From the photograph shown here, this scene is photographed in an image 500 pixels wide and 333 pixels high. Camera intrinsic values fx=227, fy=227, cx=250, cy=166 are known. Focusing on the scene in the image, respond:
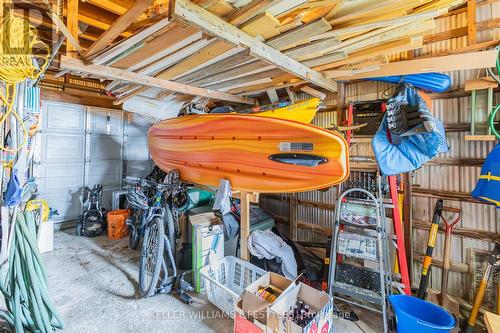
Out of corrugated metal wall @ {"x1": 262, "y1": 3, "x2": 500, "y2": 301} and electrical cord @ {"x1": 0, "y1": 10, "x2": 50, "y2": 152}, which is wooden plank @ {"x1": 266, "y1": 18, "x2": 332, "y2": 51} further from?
electrical cord @ {"x1": 0, "y1": 10, "x2": 50, "y2": 152}

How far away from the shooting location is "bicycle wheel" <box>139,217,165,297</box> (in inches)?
90.2

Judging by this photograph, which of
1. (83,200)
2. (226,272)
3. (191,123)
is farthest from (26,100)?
(83,200)

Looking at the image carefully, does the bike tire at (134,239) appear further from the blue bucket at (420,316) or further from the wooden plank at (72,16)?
the blue bucket at (420,316)

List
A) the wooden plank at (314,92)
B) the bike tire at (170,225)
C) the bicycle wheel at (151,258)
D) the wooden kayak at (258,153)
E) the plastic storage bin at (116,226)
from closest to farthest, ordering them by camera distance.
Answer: the wooden kayak at (258,153) < the bicycle wheel at (151,258) < the bike tire at (170,225) < the wooden plank at (314,92) < the plastic storage bin at (116,226)

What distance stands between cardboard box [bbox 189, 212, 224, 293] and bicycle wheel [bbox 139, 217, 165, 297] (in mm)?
346

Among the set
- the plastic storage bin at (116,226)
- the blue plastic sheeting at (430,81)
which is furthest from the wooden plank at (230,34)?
the plastic storage bin at (116,226)

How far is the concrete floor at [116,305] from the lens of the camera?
1974mm

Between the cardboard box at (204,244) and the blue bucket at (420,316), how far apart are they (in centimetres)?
170

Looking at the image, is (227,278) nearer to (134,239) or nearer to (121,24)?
(134,239)

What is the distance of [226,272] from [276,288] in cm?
68

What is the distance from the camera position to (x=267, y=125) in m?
2.04

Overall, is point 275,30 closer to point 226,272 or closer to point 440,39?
point 440,39

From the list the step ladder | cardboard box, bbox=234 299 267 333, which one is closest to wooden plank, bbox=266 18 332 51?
the step ladder

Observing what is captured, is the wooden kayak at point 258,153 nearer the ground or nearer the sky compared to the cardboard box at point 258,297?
nearer the sky
